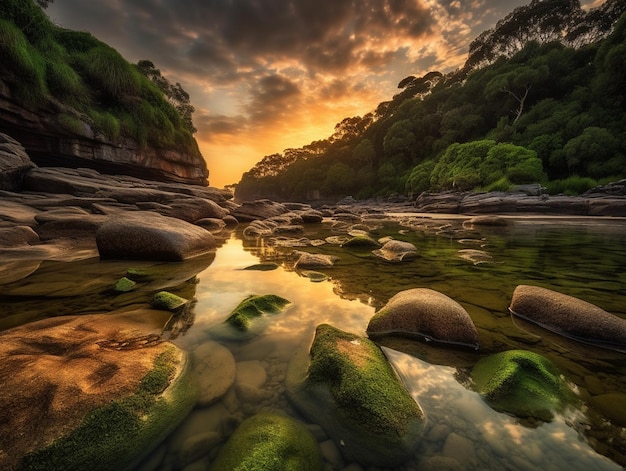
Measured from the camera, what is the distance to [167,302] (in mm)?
2891

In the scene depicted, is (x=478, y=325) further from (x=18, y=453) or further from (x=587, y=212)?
(x=587, y=212)

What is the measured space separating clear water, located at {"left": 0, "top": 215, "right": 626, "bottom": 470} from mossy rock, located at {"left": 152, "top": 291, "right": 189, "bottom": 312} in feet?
0.69

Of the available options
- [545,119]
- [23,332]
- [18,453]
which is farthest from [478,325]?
[545,119]

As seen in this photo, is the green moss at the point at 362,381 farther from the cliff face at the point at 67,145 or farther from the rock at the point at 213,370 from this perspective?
the cliff face at the point at 67,145

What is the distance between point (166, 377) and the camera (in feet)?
5.59

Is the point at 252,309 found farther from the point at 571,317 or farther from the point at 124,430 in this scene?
the point at 571,317

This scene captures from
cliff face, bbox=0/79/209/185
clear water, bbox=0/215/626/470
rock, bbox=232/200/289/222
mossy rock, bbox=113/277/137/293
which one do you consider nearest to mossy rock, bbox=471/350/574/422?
clear water, bbox=0/215/626/470

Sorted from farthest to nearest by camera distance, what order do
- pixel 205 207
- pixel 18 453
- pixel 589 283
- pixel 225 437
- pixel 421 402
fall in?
pixel 205 207 → pixel 589 283 → pixel 421 402 → pixel 225 437 → pixel 18 453

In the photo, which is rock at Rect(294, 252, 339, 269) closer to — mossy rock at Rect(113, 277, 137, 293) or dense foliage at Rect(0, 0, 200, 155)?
mossy rock at Rect(113, 277, 137, 293)

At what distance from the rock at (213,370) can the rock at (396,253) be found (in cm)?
396

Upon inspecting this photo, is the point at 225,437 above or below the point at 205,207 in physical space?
below

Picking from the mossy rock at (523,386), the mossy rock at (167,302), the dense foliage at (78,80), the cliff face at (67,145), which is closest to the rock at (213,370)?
the mossy rock at (167,302)

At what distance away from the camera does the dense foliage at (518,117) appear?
73.8ft

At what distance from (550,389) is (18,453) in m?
2.84
